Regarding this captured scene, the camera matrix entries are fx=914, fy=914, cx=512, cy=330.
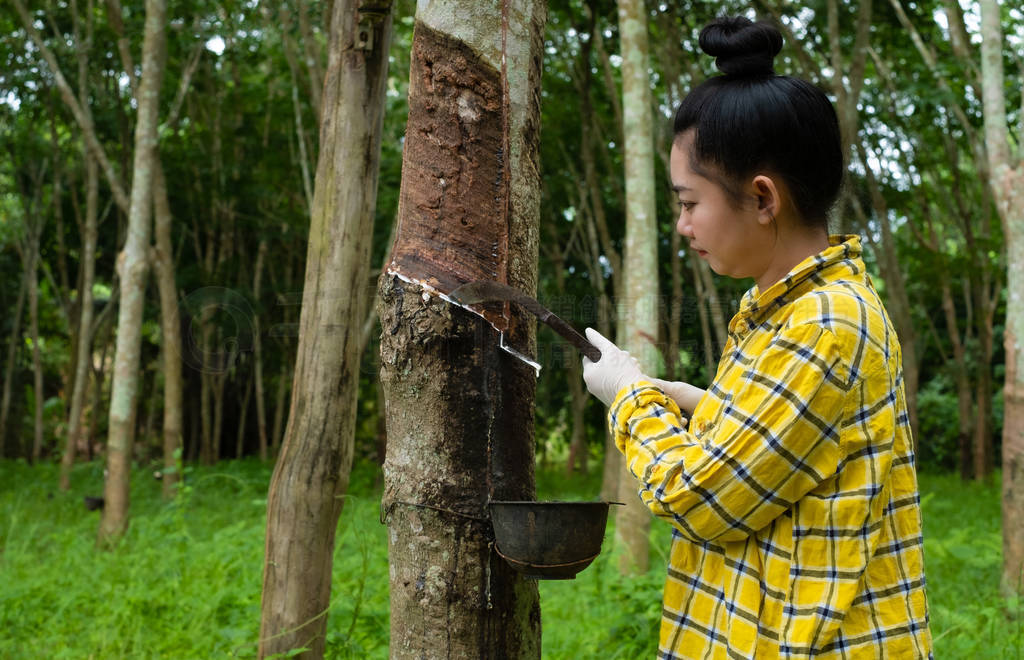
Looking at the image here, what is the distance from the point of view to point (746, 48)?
1.39m

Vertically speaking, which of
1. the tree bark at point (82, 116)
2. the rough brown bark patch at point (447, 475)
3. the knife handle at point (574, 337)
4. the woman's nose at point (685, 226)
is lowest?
the rough brown bark patch at point (447, 475)

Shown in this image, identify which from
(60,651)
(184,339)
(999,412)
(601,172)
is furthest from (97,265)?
(999,412)

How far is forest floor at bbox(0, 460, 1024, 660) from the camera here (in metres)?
3.71

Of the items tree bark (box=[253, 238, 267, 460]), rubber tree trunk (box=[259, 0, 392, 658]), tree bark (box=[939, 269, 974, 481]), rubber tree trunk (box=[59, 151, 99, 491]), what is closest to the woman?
rubber tree trunk (box=[259, 0, 392, 658])

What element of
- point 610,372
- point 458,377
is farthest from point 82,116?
point 610,372

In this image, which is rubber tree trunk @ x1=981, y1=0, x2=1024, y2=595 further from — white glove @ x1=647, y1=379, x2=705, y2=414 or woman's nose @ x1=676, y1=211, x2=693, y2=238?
woman's nose @ x1=676, y1=211, x2=693, y2=238

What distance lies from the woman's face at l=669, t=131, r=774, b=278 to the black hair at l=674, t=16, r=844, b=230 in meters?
0.02

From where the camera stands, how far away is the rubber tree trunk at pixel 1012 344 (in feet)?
15.0

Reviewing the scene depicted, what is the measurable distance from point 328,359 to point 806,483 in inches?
A: 83.9

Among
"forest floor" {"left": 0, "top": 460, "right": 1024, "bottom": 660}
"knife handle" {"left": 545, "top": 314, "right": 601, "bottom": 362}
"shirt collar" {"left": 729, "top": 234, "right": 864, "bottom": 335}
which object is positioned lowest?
"forest floor" {"left": 0, "top": 460, "right": 1024, "bottom": 660}

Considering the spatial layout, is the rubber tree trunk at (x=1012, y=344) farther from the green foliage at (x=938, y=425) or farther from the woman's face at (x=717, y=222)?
the green foliage at (x=938, y=425)

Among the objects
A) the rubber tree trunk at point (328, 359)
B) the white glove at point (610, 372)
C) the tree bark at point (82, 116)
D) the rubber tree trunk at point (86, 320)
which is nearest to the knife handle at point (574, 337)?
the white glove at point (610, 372)

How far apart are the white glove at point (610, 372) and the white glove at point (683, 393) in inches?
3.6

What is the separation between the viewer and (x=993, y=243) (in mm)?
11633
